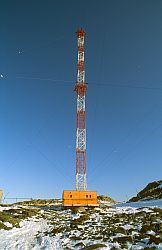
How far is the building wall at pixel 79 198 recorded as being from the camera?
134 ft

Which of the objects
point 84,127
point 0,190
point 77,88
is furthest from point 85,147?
point 0,190

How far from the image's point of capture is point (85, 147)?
47.9 m

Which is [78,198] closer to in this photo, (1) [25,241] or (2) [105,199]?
(1) [25,241]

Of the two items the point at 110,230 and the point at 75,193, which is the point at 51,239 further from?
the point at 75,193

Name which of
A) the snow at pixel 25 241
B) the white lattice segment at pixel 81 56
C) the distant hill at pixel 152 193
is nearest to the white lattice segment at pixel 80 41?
the white lattice segment at pixel 81 56

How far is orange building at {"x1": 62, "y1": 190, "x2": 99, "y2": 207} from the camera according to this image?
133 feet

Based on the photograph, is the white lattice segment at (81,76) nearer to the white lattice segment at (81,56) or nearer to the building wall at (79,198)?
the white lattice segment at (81,56)

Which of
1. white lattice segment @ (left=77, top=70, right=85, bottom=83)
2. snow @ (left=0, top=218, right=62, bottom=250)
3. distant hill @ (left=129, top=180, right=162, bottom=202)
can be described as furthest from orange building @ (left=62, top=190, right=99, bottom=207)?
white lattice segment @ (left=77, top=70, right=85, bottom=83)

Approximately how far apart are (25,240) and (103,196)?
63.8m

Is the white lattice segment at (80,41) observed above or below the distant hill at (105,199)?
above

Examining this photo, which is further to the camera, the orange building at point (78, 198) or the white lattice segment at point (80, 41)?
the white lattice segment at point (80, 41)

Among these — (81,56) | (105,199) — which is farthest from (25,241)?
(105,199)

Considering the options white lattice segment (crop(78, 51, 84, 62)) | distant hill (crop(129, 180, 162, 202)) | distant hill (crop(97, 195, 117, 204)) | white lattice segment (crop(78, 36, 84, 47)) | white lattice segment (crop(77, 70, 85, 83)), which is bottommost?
distant hill (crop(97, 195, 117, 204))

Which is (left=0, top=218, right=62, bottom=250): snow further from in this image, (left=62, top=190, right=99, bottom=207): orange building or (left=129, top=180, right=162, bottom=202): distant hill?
(left=129, top=180, right=162, bottom=202): distant hill
